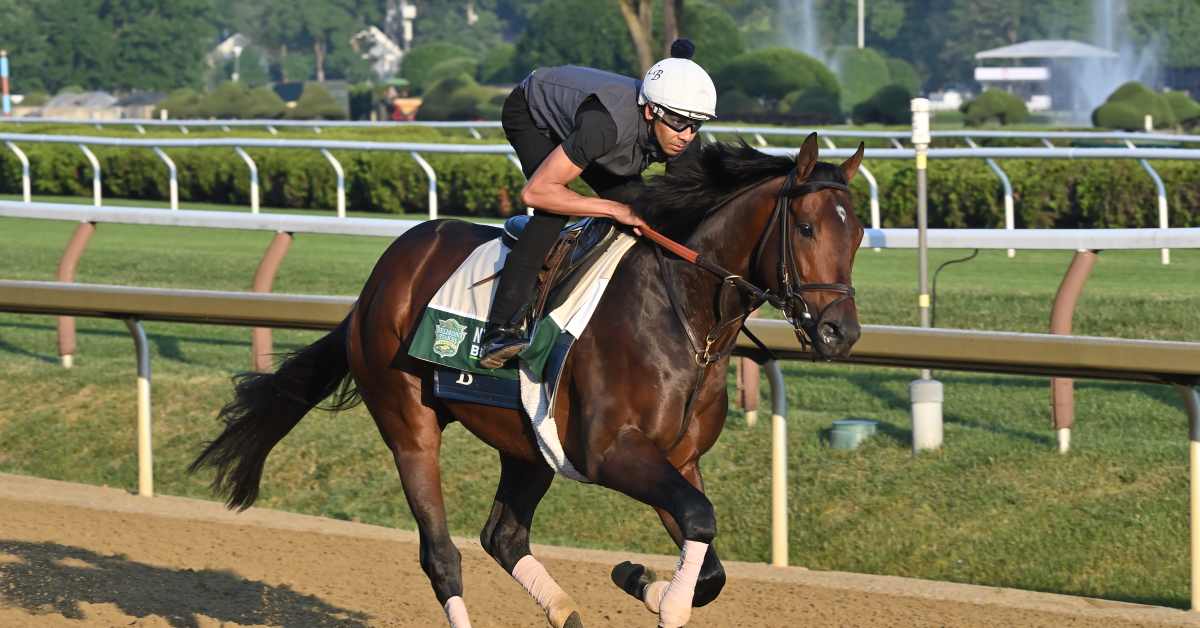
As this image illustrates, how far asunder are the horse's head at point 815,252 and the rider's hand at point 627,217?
13.9 inches

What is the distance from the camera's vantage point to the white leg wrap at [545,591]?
4.39 metres

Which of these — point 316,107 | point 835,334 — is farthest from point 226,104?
point 835,334

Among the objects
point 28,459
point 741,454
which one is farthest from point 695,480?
point 28,459

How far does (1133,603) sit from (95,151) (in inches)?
629

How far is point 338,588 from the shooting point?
575 cm

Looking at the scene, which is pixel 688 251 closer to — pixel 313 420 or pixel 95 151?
pixel 313 420

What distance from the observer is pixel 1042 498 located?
6250 millimetres

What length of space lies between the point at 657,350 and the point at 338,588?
203 cm

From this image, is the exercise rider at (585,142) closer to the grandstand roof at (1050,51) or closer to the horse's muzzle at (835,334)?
the horse's muzzle at (835,334)

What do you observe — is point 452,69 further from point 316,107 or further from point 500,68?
point 316,107

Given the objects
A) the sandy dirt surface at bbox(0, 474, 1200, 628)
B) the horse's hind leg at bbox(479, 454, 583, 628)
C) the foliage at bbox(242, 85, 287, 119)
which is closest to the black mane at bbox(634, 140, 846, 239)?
the horse's hind leg at bbox(479, 454, 583, 628)

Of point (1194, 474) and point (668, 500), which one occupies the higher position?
point (668, 500)

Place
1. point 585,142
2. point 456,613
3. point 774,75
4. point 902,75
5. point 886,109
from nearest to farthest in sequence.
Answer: point 585,142, point 456,613, point 886,109, point 774,75, point 902,75

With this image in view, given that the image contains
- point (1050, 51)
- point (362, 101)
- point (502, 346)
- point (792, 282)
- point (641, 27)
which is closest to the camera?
point (792, 282)
